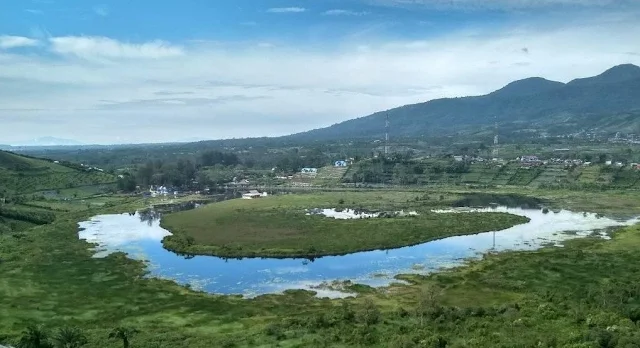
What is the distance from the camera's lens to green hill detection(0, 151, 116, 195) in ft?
449

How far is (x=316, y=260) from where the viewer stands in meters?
64.4

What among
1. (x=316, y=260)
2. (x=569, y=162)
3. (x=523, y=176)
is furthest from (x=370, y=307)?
(x=569, y=162)

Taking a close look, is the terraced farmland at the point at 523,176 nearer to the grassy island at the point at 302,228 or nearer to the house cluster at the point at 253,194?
the house cluster at the point at 253,194

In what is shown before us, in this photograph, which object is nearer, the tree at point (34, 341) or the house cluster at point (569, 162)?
the tree at point (34, 341)

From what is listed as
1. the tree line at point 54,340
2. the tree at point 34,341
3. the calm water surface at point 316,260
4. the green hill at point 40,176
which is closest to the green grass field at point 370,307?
the tree line at point 54,340

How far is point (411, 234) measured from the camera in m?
76.4

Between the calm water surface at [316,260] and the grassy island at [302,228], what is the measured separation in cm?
228

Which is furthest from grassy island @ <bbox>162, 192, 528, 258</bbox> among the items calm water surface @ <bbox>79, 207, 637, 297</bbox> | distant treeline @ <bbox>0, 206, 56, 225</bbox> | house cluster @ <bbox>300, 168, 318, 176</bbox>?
house cluster @ <bbox>300, 168, 318, 176</bbox>

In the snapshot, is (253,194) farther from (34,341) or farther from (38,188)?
(34,341)

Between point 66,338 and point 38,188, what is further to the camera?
point 38,188

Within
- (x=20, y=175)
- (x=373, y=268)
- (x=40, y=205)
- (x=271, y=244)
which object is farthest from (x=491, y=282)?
(x=20, y=175)

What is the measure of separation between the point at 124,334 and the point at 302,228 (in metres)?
50.0

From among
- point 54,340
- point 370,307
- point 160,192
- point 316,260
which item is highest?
point 54,340

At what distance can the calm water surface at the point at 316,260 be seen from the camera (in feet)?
180
